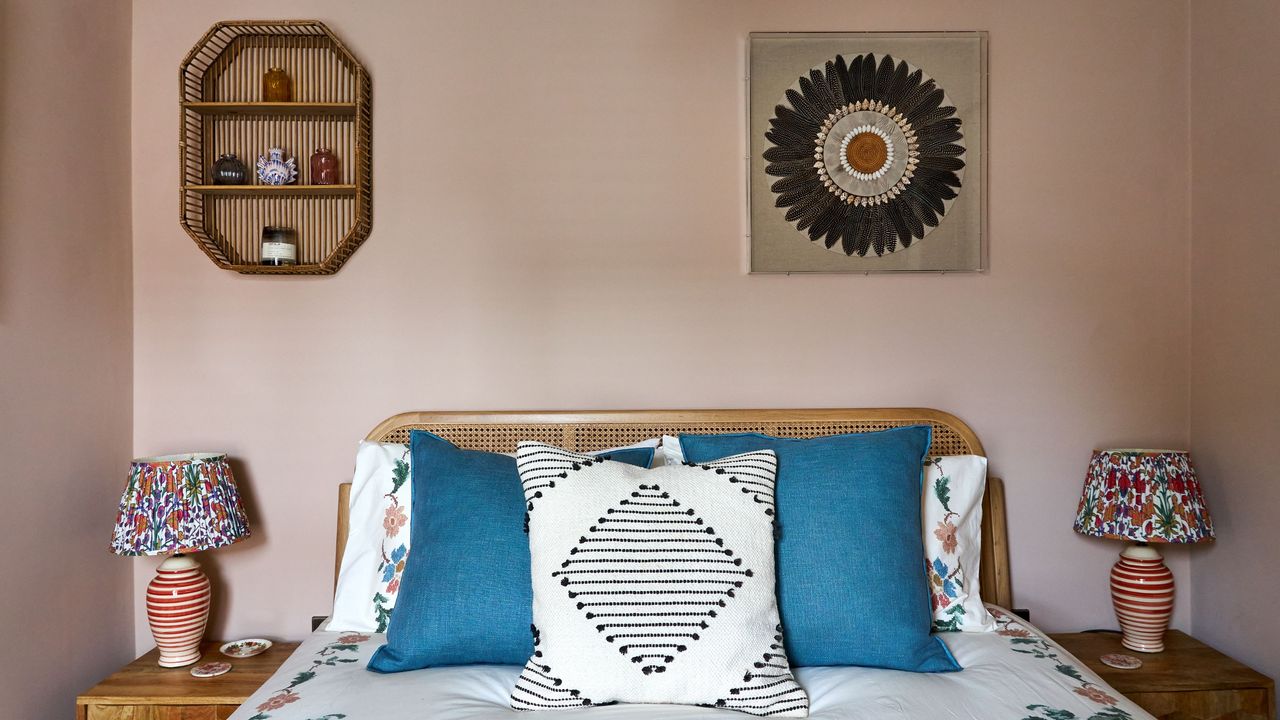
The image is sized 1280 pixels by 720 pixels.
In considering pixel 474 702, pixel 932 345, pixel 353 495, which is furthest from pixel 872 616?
pixel 353 495

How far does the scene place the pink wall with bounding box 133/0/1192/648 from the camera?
7.01 feet

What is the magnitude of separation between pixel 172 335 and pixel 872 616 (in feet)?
6.45

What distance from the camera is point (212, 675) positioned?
71.2 inches

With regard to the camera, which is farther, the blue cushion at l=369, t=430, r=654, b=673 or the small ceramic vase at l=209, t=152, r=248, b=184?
the small ceramic vase at l=209, t=152, r=248, b=184

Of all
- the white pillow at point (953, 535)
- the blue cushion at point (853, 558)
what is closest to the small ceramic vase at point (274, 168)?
the white pillow at point (953, 535)

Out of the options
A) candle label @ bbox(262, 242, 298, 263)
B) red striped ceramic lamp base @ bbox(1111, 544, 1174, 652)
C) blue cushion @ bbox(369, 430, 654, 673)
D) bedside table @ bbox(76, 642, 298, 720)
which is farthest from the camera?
candle label @ bbox(262, 242, 298, 263)

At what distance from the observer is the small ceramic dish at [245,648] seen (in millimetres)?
1957

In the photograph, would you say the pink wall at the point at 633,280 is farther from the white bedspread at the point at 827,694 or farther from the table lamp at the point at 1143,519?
the white bedspread at the point at 827,694

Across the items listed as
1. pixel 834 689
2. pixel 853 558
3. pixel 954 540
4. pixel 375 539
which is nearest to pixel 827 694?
pixel 834 689

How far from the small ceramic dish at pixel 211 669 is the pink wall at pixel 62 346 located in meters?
0.34

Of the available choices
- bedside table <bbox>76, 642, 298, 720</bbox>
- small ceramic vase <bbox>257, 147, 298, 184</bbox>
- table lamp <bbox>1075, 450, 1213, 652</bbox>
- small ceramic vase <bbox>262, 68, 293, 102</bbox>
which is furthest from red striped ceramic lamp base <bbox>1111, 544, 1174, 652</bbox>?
small ceramic vase <bbox>262, 68, 293, 102</bbox>

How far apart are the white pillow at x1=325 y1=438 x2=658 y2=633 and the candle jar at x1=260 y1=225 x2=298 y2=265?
56 centimetres

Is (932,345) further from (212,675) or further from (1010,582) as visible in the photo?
(212,675)

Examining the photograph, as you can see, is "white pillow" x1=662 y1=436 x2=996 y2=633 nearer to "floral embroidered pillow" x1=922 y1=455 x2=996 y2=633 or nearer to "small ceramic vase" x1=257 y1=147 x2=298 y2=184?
"floral embroidered pillow" x1=922 y1=455 x2=996 y2=633
